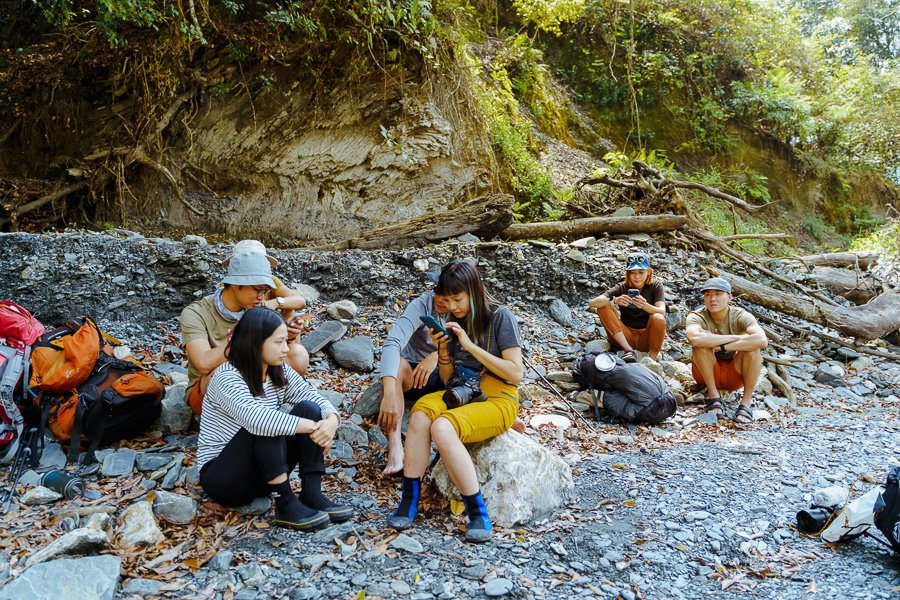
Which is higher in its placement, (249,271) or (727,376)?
(249,271)

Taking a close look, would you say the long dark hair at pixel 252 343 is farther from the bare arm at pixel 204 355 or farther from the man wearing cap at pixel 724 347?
the man wearing cap at pixel 724 347

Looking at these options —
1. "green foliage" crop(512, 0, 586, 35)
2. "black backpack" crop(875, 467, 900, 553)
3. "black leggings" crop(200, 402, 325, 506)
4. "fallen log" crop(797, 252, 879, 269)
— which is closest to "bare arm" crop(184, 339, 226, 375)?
"black leggings" crop(200, 402, 325, 506)

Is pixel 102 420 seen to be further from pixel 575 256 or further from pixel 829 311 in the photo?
pixel 829 311

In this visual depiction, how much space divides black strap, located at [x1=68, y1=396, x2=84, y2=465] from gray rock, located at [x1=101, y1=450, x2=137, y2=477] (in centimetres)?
16

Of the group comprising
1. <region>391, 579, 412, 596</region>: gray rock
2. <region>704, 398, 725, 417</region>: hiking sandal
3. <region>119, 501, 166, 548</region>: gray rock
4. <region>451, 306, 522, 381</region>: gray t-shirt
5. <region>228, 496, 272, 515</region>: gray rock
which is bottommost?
<region>228, 496, 272, 515</region>: gray rock

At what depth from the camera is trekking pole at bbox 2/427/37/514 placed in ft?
8.50

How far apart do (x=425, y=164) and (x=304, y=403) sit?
609 centimetres

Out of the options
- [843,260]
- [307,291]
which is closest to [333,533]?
[307,291]

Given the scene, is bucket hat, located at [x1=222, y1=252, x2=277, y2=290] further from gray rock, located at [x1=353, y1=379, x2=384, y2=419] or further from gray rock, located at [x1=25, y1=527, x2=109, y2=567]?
gray rock, located at [x1=25, y1=527, x2=109, y2=567]

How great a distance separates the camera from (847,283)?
820 cm

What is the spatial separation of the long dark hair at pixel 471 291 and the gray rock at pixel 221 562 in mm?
1544

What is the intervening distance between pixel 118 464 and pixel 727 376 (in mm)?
4882

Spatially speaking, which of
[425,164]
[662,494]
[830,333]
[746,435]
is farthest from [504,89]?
[662,494]

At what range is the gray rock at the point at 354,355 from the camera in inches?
180
